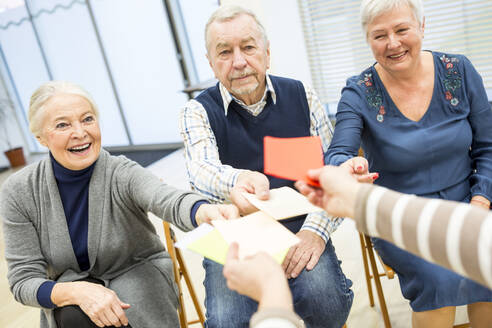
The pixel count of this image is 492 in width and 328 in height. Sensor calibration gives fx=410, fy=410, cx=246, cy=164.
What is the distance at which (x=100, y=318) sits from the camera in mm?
1430

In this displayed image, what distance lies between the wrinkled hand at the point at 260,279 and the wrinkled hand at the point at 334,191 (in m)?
0.19

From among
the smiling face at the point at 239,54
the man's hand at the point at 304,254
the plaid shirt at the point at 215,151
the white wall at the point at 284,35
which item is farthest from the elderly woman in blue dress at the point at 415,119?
the white wall at the point at 284,35

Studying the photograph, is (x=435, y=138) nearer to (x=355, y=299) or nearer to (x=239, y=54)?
(x=239, y=54)

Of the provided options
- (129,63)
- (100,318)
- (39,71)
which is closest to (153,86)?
(129,63)

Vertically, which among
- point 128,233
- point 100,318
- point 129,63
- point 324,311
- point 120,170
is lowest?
point 324,311

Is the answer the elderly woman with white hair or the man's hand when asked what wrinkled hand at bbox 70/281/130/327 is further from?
the man's hand

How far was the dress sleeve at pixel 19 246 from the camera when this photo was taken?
1.53 meters

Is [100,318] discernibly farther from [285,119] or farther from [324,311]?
[285,119]

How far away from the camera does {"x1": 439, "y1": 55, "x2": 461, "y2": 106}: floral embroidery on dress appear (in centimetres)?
156

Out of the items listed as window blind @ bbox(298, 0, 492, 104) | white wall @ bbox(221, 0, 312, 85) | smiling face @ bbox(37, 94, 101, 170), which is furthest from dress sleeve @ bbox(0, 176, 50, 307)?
white wall @ bbox(221, 0, 312, 85)

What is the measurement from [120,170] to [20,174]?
1.30 feet

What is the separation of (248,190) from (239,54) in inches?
22.3

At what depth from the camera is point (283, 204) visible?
1213 millimetres

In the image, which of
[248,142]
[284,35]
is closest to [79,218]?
[248,142]
